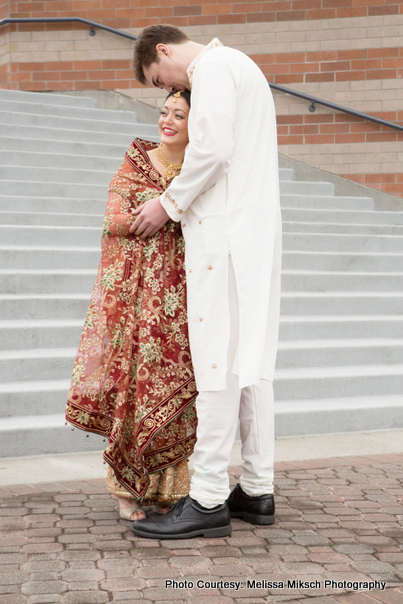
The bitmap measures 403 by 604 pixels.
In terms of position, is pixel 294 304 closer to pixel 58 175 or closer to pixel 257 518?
pixel 58 175

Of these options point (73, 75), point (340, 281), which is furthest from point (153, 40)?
point (73, 75)

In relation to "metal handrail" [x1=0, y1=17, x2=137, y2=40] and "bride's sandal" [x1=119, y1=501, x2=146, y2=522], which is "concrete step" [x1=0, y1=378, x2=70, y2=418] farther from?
"metal handrail" [x1=0, y1=17, x2=137, y2=40]

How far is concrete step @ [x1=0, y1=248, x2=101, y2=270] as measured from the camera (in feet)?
16.8

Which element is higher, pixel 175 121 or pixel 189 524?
pixel 175 121

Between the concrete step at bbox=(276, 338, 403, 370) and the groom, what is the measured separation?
2.06 m

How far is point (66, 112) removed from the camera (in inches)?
314

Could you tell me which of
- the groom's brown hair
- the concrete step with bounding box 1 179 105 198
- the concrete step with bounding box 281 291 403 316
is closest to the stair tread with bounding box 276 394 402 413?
the concrete step with bounding box 281 291 403 316

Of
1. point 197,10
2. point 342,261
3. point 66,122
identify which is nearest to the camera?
point 342,261

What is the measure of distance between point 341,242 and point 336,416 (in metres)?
2.18

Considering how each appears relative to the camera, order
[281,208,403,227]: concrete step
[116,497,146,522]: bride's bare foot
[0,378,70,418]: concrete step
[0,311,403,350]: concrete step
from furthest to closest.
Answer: [281,208,403,227]: concrete step → [0,311,403,350]: concrete step → [0,378,70,418]: concrete step → [116,497,146,522]: bride's bare foot

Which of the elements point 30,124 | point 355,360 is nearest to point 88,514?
point 355,360

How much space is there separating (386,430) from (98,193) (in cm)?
308

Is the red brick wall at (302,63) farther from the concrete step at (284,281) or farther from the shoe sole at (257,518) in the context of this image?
the shoe sole at (257,518)

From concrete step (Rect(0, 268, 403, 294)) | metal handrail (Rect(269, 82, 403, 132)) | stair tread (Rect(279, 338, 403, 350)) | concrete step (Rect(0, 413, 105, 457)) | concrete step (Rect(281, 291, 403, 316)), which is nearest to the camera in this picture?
concrete step (Rect(0, 413, 105, 457))
